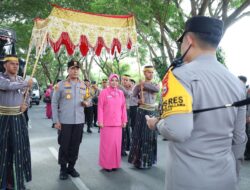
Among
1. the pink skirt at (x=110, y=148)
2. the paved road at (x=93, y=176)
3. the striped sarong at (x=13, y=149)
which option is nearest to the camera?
the striped sarong at (x=13, y=149)

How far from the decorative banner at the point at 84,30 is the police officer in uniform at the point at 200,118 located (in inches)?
168

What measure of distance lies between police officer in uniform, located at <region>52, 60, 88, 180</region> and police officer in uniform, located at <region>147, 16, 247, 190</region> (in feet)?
12.6

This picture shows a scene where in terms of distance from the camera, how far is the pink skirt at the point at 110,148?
6.53 metres

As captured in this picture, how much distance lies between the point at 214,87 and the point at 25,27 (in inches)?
817

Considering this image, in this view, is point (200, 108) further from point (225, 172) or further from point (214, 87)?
point (225, 172)

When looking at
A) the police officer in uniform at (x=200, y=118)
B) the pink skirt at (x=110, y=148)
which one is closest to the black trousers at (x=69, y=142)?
the pink skirt at (x=110, y=148)

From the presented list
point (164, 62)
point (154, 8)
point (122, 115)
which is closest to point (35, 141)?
point (122, 115)

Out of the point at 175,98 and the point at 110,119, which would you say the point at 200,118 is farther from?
the point at 110,119

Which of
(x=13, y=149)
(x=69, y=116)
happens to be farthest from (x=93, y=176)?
(x=13, y=149)

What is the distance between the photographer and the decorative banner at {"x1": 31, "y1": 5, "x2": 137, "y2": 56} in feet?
20.0

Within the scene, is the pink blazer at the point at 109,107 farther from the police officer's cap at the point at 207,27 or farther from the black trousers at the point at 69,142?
the police officer's cap at the point at 207,27

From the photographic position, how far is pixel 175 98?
6.63 ft

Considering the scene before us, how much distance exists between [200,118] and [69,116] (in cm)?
404

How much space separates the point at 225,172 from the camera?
2.11 m
